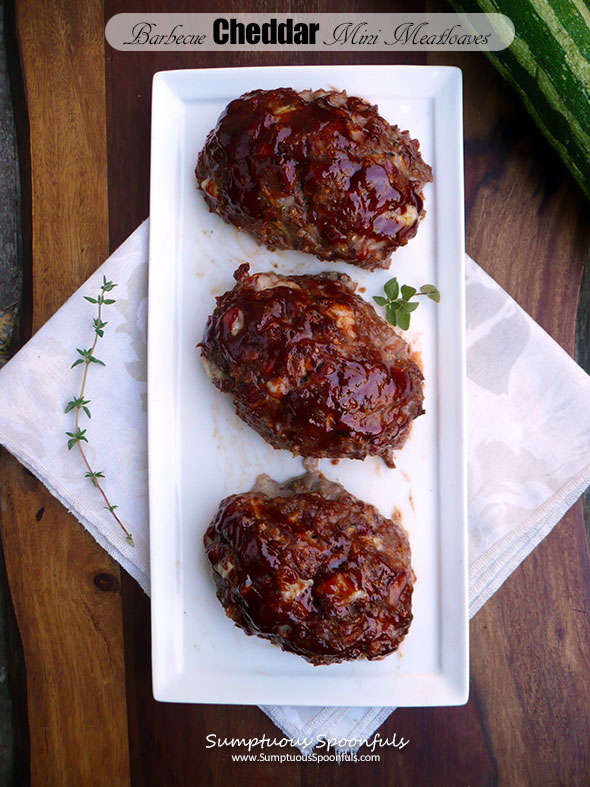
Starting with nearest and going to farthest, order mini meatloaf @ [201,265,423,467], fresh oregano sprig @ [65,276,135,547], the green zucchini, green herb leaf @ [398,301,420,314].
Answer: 1. mini meatloaf @ [201,265,423,467]
2. the green zucchini
3. green herb leaf @ [398,301,420,314]
4. fresh oregano sprig @ [65,276,135,547]

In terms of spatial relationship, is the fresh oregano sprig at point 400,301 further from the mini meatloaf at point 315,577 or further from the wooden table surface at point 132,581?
the mini meatloaf at point 315,577

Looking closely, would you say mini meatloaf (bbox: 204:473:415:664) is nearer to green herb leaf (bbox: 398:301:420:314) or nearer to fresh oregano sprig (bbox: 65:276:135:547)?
fresh oregano sprig (bbox: 65:276:135:547)

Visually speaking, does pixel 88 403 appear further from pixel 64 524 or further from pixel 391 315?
pixel 391 315

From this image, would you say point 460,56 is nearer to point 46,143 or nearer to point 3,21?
point 46,143

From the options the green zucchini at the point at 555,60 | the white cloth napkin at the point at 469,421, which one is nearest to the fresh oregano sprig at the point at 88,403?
the white cloth napkin at the point at 469,421

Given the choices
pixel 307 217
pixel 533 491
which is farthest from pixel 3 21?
pixel 533 491

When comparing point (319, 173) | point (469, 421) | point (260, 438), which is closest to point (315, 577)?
A: point (260, 438)

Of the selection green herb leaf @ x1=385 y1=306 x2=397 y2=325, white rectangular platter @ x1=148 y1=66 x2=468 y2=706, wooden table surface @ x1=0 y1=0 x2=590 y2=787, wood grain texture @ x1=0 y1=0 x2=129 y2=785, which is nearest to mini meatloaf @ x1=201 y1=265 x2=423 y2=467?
green herb leaf @ x1=385 y1=306 x2=397 y2=325
